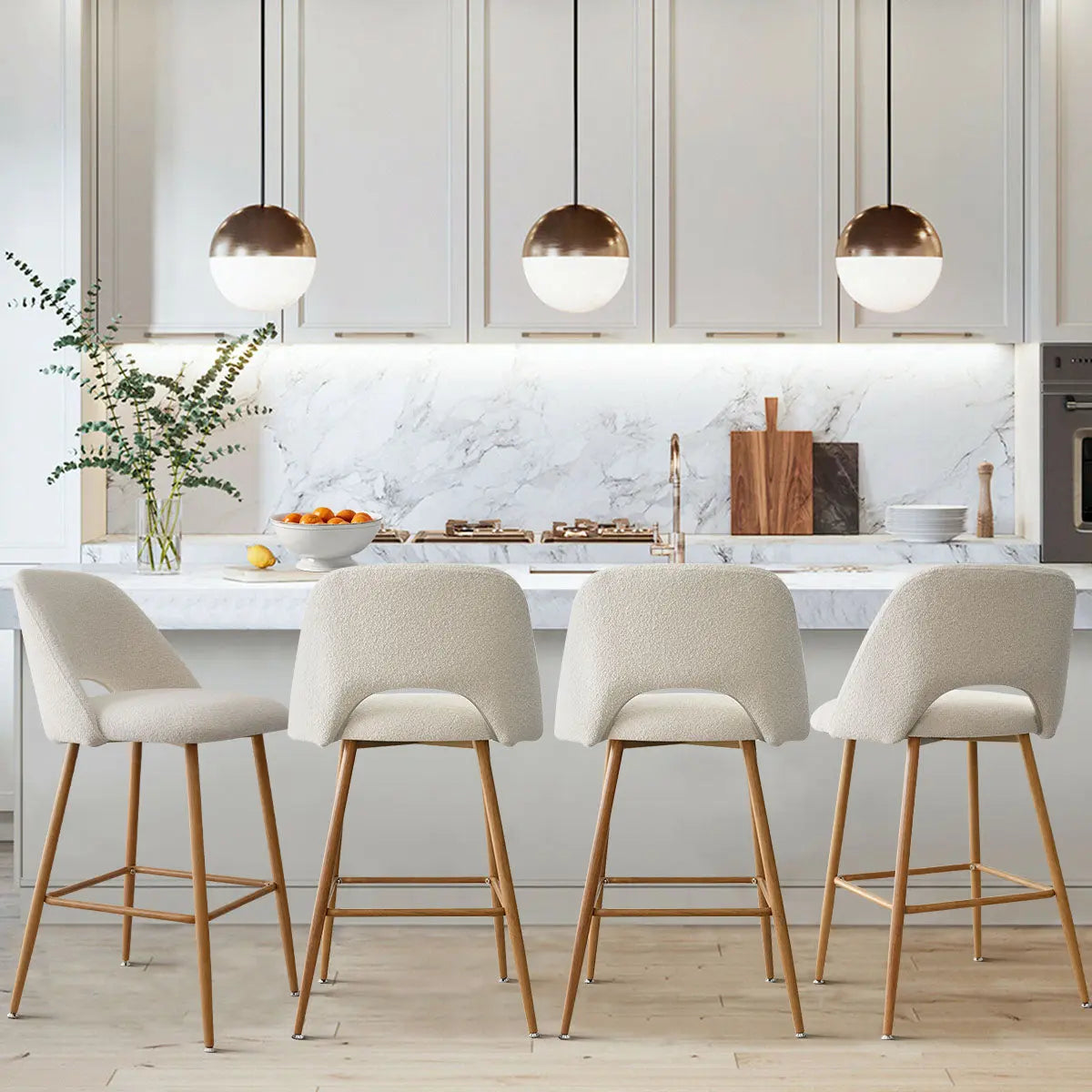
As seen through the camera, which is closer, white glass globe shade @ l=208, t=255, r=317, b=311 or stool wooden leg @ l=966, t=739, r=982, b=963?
stool wooden leg @ l=966, t=739, r=982, b=963

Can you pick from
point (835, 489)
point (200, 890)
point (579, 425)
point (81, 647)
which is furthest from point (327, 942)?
point (835, 489)

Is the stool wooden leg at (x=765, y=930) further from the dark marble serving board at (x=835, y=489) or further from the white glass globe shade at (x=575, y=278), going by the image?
the dark marble serving board at (x=835, y=489)

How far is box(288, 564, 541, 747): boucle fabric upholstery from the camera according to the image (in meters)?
2.62

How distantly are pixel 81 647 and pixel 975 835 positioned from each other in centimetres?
198

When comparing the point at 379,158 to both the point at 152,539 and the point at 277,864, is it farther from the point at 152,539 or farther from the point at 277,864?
the point at 277,864

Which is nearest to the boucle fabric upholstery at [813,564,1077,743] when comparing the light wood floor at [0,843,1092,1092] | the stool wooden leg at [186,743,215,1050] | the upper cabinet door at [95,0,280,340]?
the light wood floor at [0,843,1092,1092]

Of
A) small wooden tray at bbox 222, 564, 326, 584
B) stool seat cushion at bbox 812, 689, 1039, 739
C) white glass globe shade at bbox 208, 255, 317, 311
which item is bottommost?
stool seat cushion at bbox 812, 689, 1039, 739

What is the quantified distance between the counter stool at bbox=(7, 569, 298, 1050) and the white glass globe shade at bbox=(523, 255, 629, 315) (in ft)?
3.82

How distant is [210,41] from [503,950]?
3.18 metres

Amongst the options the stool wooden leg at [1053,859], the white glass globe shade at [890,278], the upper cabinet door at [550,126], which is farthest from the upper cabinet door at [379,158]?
the stool wooden leg at [1053,859]

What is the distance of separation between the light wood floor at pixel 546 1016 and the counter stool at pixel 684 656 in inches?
10.8

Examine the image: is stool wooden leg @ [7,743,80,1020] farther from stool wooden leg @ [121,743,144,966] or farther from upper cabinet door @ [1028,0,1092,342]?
upper cabinet door @ [1028,0,1092,342]

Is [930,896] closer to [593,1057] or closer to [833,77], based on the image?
[593,1057]

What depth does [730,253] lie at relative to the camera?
15.7 feet
